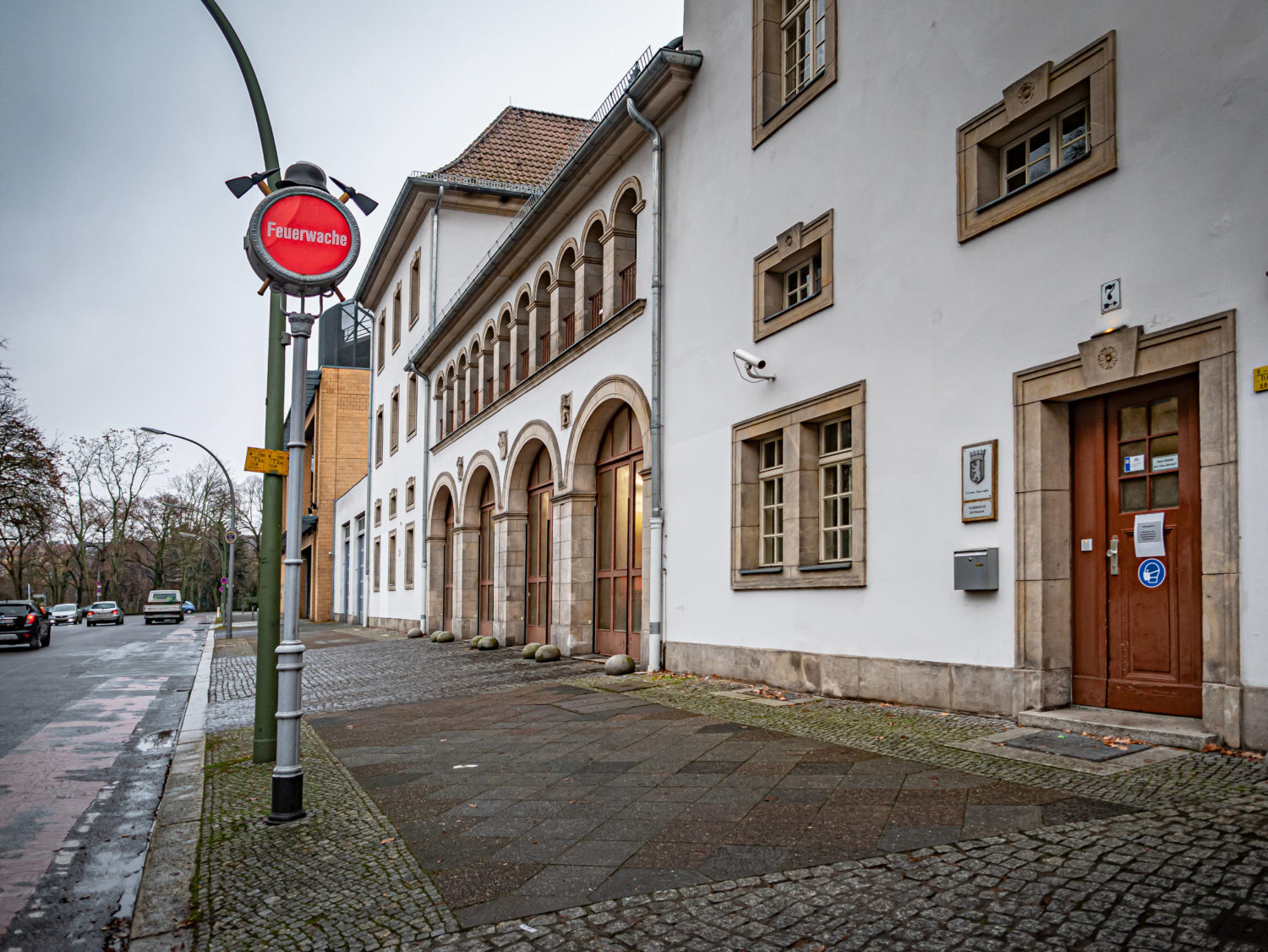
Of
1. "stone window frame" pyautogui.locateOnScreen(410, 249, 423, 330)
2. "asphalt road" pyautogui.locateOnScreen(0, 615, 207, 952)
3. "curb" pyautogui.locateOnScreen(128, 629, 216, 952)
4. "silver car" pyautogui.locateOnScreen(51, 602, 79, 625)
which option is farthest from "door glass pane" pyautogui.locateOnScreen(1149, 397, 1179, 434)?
"silver car" pyautogui.locateOnScreen(51, 602, 79, 625)

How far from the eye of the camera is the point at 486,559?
24.5 meters

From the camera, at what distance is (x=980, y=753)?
6.64 metres

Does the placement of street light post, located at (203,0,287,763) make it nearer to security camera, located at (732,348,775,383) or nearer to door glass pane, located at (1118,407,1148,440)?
security camera, located at (732,348,775,383)

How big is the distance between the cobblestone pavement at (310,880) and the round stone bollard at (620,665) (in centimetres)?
697

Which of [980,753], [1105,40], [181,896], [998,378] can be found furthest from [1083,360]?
[181,896]

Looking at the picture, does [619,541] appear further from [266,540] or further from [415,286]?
[415,286]

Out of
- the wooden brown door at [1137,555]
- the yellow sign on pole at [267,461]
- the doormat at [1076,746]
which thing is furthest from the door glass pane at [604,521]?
the doormat at [1076,746]

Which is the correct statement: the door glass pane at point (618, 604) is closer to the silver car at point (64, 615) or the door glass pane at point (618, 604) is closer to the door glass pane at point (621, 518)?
the door glass pane at point (621, 518)

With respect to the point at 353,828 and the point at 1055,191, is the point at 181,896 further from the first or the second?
the point at 1055,191

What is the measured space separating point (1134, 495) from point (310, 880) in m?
6.01

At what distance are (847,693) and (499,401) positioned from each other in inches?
545

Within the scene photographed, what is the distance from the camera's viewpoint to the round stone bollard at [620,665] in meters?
13.6

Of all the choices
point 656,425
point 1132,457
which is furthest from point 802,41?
point 1132,457

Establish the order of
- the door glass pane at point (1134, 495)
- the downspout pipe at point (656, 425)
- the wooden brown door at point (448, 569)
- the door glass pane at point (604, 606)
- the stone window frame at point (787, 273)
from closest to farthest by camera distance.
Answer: the door glass pane at point (1134, 495) → the stone window frame at point (787, 273) → the downspout pipe at point (656, 425) → the door glass pane at point (604, 606) → the wooden brown door at point (448, 569)
